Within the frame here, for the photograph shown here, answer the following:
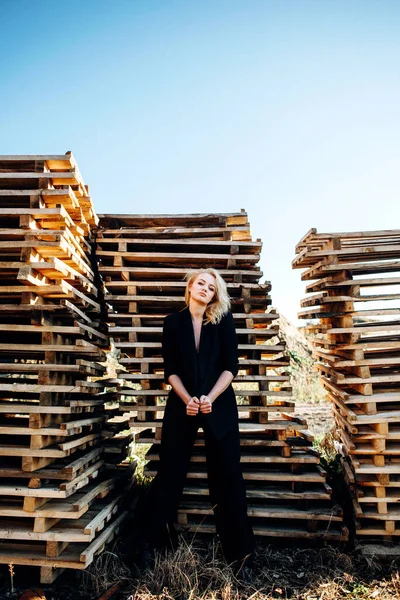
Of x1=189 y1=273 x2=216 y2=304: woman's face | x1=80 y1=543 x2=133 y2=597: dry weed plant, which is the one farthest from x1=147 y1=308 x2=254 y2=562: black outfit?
x1=80 y1=543 x2=133 y2=597: dry weed plant

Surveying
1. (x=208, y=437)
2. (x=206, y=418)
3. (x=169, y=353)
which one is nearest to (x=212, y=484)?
(x=208, y=437)

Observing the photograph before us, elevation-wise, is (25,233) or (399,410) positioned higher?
(25,233)

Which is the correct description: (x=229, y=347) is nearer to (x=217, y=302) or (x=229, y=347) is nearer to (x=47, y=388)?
(x=217, y=302)

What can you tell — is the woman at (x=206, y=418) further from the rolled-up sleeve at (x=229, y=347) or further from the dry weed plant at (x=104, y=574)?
the dry weed plant at (x=104, y=574)

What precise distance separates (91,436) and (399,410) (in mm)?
3131

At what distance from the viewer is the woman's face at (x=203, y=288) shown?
3.82 meters

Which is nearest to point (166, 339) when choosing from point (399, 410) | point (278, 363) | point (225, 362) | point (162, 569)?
point (225, 362)

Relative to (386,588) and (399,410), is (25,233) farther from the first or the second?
(386,588)

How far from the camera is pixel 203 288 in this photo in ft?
12.6

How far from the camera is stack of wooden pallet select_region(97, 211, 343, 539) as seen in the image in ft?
13.2

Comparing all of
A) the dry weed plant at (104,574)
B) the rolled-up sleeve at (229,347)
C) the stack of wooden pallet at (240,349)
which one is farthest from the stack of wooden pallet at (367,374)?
the dry weed plant at (104,574)

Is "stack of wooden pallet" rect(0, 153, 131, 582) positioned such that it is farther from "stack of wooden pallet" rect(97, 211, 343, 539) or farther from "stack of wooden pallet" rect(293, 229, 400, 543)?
"stack of wooden pallet" rect(293, 229, 400, 543)

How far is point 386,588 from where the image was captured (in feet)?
10.8

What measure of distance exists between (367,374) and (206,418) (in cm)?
165
